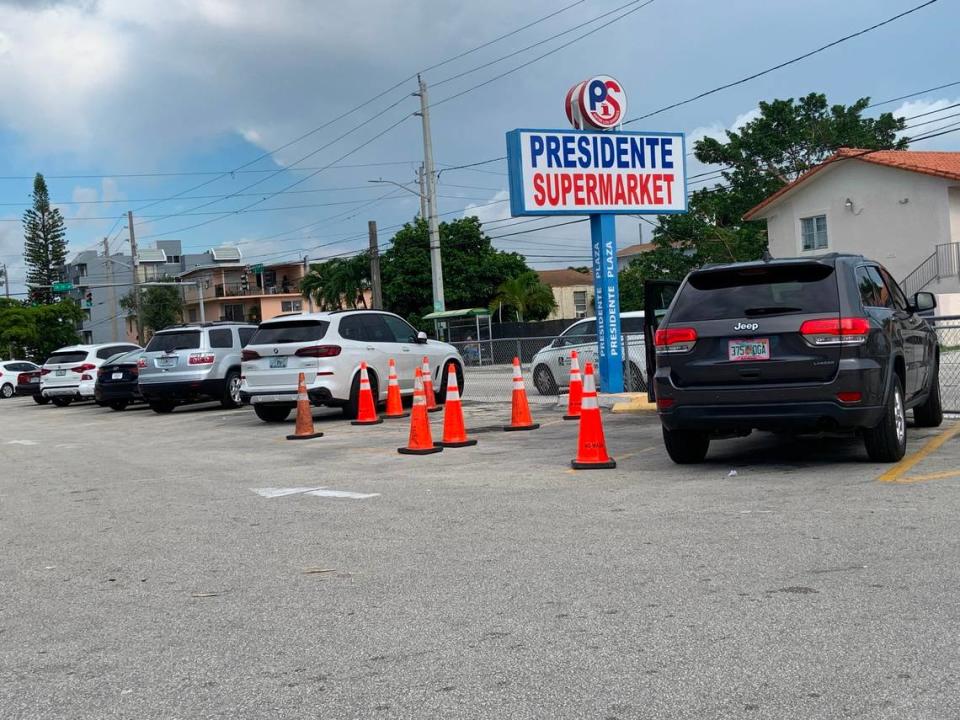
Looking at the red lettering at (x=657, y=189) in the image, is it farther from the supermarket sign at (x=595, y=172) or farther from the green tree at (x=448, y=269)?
the green tree at (x=448, y=269)

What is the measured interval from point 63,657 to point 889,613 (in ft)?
11.9

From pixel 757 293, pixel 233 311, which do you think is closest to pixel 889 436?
pixel 757 293

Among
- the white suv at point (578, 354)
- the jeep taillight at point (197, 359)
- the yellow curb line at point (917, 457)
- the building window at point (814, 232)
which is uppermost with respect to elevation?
the building window at point (814, 232)

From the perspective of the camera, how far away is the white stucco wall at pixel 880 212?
36625 millimetres

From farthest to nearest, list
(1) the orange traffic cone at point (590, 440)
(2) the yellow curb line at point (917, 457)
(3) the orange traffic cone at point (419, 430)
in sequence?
(3) the orange traffic cone at point (419, 430)
(1) the orange traffic cone at point (590, 440)
(2) the yellow curb line at point (917, 457)

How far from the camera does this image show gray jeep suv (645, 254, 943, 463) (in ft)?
28.9

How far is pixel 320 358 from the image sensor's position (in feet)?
55.2

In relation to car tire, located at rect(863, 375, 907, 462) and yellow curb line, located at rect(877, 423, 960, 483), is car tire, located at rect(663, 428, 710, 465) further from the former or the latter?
yellow curb line, located at rect(877, 423, 960, 483)

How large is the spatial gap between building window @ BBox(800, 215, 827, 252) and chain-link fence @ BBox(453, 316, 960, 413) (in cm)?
2014

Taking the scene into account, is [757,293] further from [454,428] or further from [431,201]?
[431,201]

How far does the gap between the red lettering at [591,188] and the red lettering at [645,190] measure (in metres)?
0.99

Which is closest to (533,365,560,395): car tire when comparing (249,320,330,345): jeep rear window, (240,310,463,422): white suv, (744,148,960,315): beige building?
(240,310,463,422): white suv

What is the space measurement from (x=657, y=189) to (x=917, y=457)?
33.7 feet

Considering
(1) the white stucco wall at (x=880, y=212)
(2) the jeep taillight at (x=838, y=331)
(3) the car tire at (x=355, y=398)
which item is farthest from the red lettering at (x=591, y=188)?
(1) the white stucco wall at (x=880, y=212)
